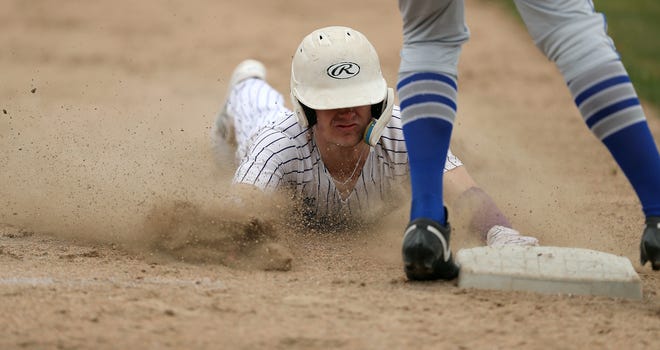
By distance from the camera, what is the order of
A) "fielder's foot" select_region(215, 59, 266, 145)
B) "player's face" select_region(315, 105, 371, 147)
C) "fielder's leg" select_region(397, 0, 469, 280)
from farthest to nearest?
"fielder's foot" select_region(215, 59, 266, 145)
"player's face" select_region(315, 105, 371, 147)
"fielder's leg" select_region(397, 0, 469, 280)

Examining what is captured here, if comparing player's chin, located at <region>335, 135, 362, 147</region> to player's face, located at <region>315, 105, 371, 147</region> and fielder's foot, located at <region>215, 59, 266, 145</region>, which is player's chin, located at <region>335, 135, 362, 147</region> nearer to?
player's face, located at <region>315, 105, 371, 147</region>

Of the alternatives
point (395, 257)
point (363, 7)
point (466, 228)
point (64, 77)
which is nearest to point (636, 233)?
point (466, 228)

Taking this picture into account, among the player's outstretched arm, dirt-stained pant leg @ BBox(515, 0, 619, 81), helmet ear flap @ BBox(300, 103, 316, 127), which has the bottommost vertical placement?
the player's outstretched arm

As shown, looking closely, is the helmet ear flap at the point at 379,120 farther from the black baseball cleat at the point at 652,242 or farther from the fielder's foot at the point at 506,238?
the black baseball cleat at the point at 652,242

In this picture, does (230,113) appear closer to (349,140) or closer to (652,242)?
(349,140)

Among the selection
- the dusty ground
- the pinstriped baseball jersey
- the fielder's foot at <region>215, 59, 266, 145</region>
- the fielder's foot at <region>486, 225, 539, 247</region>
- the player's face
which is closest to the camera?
the dusty ground

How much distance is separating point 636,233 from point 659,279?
3.25ft

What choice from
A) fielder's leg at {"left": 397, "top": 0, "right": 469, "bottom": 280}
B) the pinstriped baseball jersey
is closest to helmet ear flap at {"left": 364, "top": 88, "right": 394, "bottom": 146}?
the pinstriped baseball jersey

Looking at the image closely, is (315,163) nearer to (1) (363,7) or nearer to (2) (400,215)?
(2) (400,215)

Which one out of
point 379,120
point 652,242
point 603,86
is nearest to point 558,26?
point 603,86

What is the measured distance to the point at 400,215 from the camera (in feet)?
14.3

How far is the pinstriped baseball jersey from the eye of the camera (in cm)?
401

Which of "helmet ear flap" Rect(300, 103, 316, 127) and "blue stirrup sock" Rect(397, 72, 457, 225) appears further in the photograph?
"helmet ear flap" Rect(300, 103, 316, 127)

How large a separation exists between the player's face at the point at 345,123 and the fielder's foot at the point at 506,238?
616mm
